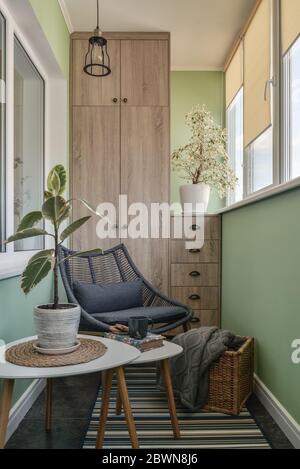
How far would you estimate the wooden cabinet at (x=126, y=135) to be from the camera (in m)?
3.44

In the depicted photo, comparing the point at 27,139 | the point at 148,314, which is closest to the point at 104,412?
the point at 148,314

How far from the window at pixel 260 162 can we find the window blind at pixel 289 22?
1.82 ft

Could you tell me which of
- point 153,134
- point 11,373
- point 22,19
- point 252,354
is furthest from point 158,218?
point 11,373

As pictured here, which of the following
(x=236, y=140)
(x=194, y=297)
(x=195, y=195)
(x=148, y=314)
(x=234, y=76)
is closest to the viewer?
(x=148, y=314)

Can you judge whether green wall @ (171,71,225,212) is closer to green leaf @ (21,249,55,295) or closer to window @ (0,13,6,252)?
window @ (0,13,6,252)

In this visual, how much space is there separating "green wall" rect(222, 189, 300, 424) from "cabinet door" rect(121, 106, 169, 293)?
72 centimetres

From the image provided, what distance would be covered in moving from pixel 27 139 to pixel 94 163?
0.87 m

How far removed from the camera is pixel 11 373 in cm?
124

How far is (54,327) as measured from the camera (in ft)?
4.73

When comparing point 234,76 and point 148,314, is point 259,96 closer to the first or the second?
point 234,76

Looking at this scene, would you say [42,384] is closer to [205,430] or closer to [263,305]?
[205,430]

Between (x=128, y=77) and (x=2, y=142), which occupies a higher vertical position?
(x=128, y=77)

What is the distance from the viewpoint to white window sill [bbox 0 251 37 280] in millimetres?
1801

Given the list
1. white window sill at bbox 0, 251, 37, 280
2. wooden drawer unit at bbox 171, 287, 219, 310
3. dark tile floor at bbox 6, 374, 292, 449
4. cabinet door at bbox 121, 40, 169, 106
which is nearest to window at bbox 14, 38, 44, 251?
white window sill at bbox 0, 251, 37, 280
